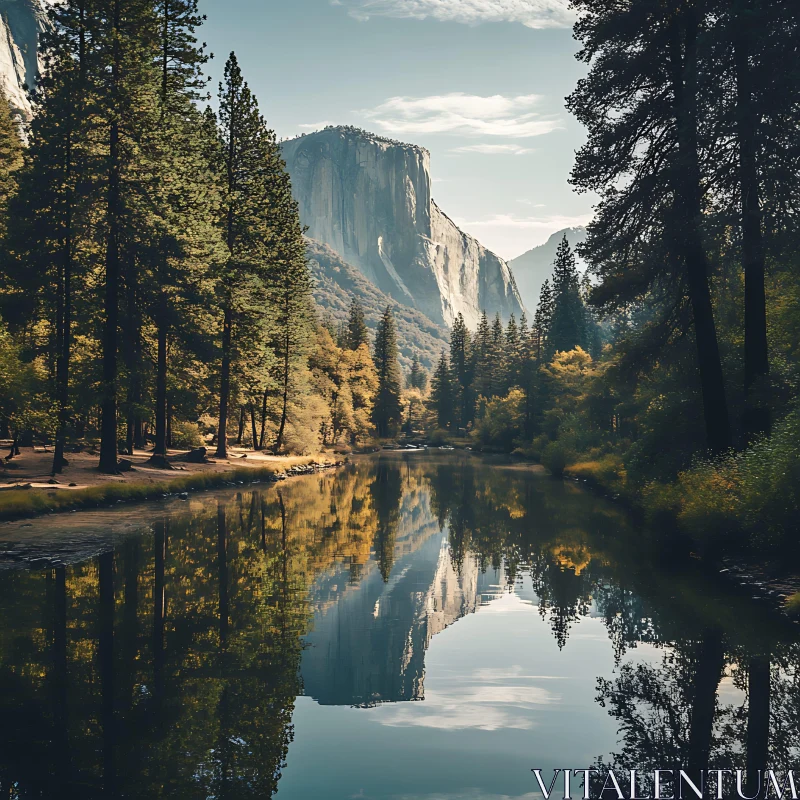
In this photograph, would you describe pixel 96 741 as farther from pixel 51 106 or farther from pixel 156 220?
pixel 51 106

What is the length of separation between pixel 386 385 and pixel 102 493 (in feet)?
262

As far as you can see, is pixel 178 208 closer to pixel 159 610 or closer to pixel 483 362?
pixel 159 610

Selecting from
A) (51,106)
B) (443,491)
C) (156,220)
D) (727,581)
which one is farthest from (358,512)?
(51,106)

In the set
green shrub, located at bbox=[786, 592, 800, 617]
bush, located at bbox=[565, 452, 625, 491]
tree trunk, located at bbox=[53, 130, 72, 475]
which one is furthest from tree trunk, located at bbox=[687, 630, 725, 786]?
tree trunk, located at bbox=[53, 130, 72, 475]

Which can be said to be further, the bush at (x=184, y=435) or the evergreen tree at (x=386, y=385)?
the evergreen tree at (x=386, y=385)

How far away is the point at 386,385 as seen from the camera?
104 metres

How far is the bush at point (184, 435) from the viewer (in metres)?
46.3

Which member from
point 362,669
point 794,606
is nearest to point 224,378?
point 362,669

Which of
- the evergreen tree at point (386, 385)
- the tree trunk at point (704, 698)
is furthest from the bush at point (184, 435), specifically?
the evergreen tree at point (386, 385)

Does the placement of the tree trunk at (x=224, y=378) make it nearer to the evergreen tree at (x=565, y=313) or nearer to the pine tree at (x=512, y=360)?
the evergreen tree at (x=565, y=313)

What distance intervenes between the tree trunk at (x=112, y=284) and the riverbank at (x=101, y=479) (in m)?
1.04

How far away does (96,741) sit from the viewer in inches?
258

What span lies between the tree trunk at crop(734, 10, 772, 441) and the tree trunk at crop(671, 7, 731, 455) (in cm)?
61

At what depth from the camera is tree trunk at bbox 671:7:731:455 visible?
1662 cm
